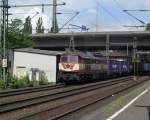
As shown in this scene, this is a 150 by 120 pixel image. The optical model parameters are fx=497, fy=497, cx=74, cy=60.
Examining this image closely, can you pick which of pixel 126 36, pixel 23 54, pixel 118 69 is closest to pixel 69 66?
pixel 23 54

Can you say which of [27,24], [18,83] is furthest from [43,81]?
[27,24]

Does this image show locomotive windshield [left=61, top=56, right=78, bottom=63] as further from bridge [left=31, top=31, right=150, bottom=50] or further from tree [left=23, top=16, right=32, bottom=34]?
bridge [left=31, top=31, right=150, bottom=50]

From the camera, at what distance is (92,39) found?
270ft

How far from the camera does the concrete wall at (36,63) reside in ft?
173

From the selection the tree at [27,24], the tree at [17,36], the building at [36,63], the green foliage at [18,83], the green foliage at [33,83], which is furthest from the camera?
the tree at [27,24]

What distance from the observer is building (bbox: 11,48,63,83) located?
52.4 metres

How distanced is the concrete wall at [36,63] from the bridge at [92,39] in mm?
26010

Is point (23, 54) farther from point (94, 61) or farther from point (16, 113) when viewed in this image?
point (16, 113)

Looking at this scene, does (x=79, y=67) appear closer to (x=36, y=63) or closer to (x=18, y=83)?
(x=36, y=63)

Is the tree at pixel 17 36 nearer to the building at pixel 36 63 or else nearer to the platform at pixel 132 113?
the building at pixel 36 63

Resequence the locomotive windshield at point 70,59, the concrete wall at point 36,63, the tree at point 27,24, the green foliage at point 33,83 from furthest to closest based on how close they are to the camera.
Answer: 1. the tree at point 27,24
2. the concrete wall at point 36,63
3. the locomotive windshield at point 70,59
4. the green foliage at point 33,83

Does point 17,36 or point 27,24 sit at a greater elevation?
point 27,24

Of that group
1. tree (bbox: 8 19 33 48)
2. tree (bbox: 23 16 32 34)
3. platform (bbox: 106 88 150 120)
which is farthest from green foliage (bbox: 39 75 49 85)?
platform (bbox: 106 88 150 120)

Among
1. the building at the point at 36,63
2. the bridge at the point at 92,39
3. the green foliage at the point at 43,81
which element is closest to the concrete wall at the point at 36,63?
the building at the point at 36,63
